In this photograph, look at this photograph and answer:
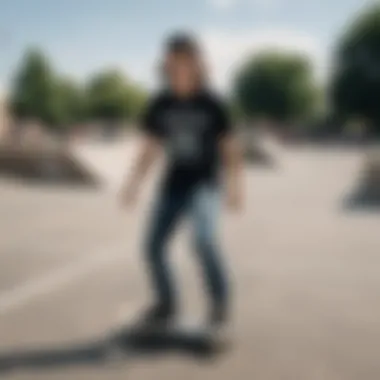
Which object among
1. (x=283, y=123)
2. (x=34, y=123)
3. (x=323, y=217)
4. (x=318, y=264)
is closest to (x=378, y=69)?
(x=283, y=123)

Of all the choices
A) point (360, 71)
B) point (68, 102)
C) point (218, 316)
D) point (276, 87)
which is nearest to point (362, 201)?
point (218, 316)

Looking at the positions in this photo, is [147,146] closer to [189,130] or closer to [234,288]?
[189,130]

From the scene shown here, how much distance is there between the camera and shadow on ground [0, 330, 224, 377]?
12.0 ft

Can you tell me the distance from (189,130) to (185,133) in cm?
3

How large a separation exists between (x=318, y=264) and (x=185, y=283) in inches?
60.8

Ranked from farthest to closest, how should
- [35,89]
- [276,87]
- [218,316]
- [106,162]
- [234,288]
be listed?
1. [276,87]
2. [35,89]
3. [106,162]
4. [234,288]
5. [218,316]

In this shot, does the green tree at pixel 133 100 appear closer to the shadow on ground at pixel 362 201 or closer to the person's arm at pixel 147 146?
the shadow on ground at pixel 362 201

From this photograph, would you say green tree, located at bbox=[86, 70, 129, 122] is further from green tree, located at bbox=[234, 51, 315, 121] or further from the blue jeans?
the blue jeans

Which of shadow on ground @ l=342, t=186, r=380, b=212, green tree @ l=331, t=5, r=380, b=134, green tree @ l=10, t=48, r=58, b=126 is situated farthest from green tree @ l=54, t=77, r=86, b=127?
shadow on ground @ l=342, t=186, r=380, b=212

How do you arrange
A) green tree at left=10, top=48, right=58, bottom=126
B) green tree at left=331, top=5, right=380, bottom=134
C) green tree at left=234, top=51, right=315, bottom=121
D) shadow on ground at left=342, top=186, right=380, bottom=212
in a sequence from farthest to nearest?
1. green tree at left=234, top=51, right=315, bottom=121
2. green tree at left=10, top=48, right=58, bottom=126
3. green tree at left=331, top=5, right=380, bottom=134
4. shadow on ground at left=342, top=186, right=380, bottom=212

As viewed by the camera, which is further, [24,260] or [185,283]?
[24,260]

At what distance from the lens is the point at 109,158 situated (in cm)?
1576

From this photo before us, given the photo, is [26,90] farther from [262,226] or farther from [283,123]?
[262,226]

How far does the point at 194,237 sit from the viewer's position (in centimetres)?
411
